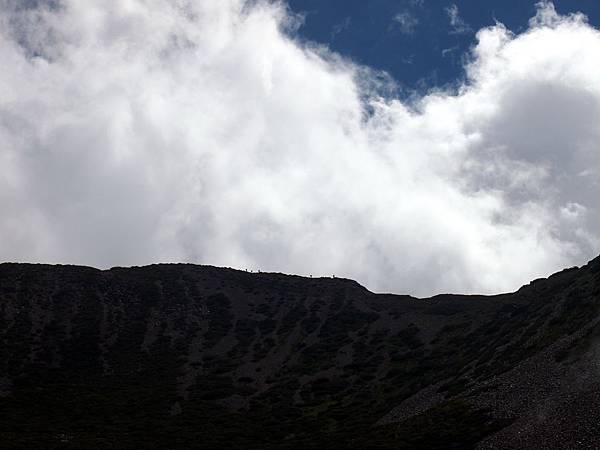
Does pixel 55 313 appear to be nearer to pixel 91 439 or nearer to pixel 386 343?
pixel 91 439

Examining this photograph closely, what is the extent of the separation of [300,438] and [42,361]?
4972 centimetres

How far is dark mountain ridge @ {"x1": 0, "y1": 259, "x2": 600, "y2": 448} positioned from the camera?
152 ft

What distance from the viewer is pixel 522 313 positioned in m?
82.8

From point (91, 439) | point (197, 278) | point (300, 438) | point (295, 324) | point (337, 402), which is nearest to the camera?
point (91, 439)

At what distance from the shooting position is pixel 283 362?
95.3m

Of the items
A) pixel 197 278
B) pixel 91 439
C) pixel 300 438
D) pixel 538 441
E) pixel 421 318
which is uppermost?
pixel 197 278

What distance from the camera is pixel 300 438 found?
58.6 meters

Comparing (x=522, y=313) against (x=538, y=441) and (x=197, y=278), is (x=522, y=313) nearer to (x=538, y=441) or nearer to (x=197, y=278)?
(x=538, y=441)

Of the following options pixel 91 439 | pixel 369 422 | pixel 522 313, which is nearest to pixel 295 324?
pixel 522 313

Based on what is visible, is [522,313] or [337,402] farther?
[522,313]

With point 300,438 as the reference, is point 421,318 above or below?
above

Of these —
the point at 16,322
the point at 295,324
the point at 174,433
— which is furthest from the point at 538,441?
the point at 16,322

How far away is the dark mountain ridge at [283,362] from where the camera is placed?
46.5 metres

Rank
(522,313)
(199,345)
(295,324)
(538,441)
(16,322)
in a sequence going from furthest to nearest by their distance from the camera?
(295,324) → (199,345) → (16,322) → (522,313) → (538,441)
